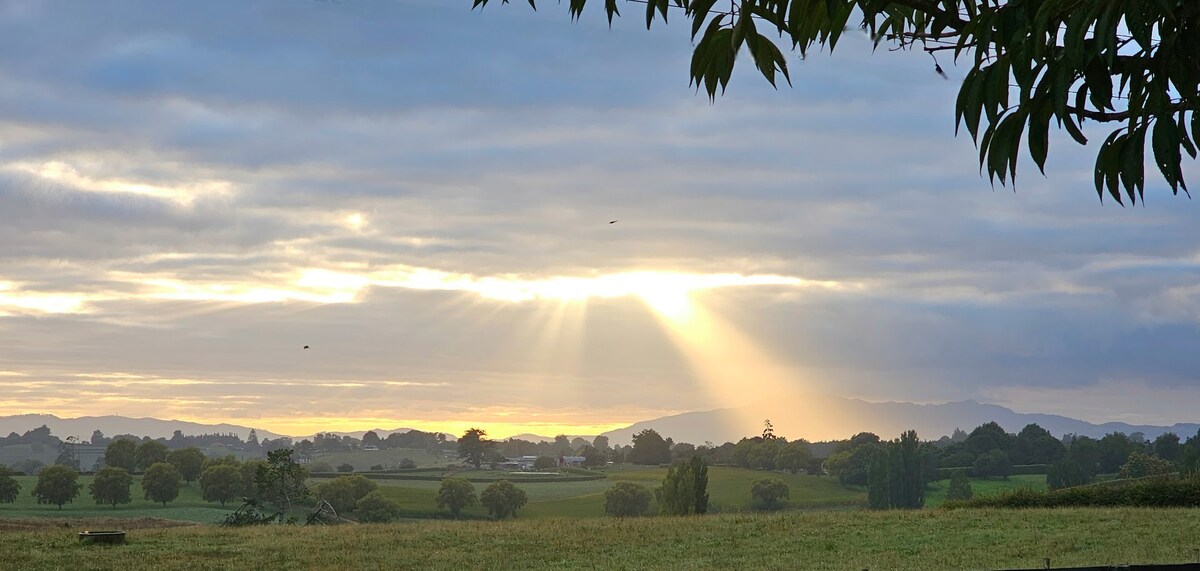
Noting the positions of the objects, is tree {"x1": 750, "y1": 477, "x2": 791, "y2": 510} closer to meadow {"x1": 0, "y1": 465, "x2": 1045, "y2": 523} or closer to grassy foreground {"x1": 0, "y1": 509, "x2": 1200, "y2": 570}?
meadow {"x1": 0, "y1": 465, "x2": 1045, "y2": 523}

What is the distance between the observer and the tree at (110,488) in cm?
12550

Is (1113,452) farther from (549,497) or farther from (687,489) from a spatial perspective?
(687,489)

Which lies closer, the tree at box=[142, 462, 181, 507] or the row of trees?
the row of trees

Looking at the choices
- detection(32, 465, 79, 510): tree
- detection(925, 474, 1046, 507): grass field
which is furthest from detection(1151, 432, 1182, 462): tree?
detection(32, 465, 79, 510): tree

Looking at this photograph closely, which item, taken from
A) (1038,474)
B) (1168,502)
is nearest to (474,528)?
(1168,502)

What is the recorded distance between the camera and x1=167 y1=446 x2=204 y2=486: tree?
446ft

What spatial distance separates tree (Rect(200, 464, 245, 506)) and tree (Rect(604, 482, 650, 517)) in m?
53.9

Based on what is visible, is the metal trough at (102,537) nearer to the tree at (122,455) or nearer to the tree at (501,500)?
the tree at (122,455)

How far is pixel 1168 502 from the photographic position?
3781cm

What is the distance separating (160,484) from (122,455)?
71.8 feet

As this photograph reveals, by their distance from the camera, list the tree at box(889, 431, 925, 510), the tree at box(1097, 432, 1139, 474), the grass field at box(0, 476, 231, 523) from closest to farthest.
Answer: the grass field at box(0, 476, 231, 523)
the tree at box(889, 431, 925, 510)
the tree at box(1097, 432, 1139, 474)

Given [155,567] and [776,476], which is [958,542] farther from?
[776,476]

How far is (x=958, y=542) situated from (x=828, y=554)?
4.45m

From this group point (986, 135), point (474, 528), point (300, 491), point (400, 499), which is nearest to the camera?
point (986, 135)
